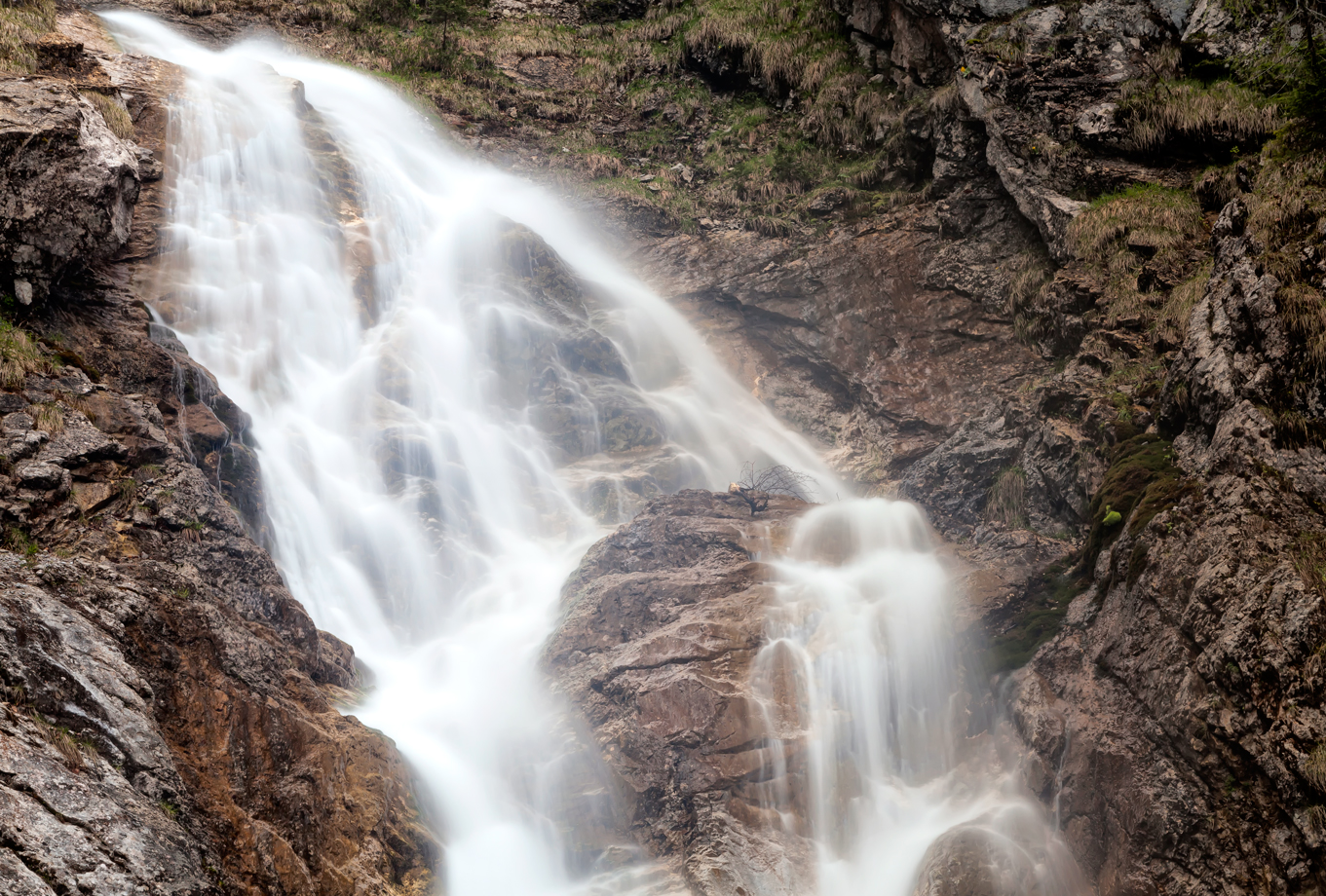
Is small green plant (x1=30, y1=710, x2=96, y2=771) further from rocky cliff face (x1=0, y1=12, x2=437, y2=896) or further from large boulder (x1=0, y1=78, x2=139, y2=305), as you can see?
large boulder (x1=0, y1=78, x2=139, y2=305)

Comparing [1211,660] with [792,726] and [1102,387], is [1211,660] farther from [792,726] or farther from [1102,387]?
[1102,387]

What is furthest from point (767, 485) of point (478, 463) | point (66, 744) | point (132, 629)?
point (66, 744)

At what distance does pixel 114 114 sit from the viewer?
45.6 ft

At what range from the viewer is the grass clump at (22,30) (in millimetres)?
13078

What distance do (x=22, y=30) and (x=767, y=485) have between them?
16.1m

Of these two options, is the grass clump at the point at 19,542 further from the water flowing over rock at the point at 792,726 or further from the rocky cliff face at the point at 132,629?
the water flowing over rock at the point at 792,726

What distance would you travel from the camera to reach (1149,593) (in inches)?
292

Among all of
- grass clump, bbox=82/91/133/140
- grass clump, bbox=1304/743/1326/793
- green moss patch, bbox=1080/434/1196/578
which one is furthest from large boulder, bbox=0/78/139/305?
grass clump, bbox=1304/743/1326/793

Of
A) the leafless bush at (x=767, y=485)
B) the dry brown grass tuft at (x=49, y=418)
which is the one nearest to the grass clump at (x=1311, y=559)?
the leafless bush at (x=767, y=485)

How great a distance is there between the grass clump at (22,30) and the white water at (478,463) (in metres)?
1.83

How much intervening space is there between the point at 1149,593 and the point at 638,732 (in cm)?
531

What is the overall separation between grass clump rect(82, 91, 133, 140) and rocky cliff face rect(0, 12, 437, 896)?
419 centimetres

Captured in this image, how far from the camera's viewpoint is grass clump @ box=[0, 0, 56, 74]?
13078 millimetres

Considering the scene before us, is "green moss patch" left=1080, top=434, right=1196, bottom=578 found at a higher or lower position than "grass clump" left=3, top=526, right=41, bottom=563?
higher
